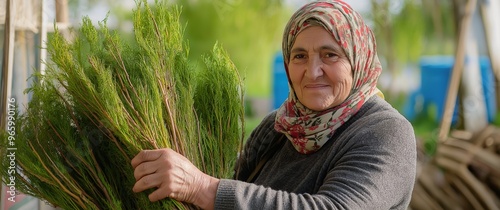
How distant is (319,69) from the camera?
1.47 m

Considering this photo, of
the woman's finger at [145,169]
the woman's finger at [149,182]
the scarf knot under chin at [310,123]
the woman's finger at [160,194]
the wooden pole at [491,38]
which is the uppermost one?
the wooden pole at [491,38]

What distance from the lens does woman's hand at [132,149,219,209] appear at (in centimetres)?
133

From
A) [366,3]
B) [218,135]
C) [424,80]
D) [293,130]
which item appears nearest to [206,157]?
[218,135]

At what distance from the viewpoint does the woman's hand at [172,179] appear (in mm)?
1328

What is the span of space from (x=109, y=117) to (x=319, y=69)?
15.3 inches

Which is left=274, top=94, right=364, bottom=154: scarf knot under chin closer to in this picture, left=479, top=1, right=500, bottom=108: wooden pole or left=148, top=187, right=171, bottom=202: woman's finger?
left=148, top=187, right=171, bottom=202: woman's finger

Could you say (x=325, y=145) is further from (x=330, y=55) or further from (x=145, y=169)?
(x=145, y=169)

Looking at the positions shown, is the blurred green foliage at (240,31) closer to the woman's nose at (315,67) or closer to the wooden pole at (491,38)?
the wooden pole at (491,38)

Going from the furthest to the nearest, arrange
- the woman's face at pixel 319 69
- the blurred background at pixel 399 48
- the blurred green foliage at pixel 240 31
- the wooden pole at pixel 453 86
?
the blurred green foliage at pixel 240 31, the wooden pole at pixel 453 86, the blurred background at pixel 399 48, the woman's face at pixel 319 69

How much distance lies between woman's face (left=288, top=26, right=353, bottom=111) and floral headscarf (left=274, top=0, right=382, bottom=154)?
1 cm

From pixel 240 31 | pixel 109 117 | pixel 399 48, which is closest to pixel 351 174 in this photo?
pixel 109 117

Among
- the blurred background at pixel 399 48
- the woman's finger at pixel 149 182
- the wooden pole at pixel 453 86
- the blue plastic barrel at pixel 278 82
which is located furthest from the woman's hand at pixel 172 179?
the blue plastic barrel at pixel 278 82

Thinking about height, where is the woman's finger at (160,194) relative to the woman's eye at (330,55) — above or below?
below

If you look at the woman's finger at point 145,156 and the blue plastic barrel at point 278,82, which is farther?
the blue plastic barrel at point 278,82
